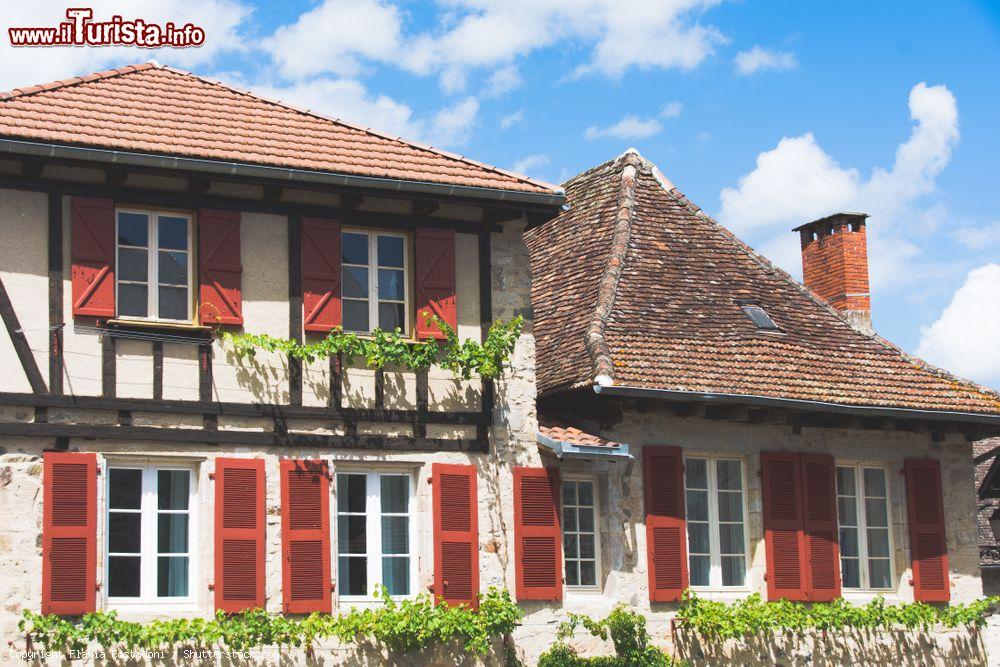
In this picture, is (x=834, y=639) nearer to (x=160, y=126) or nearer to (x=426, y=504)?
(x=426, y=504)

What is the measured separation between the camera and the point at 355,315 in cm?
1469

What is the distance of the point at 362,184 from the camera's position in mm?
14297

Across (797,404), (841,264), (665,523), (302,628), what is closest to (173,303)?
(302,628)

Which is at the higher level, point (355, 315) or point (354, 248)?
point (354, 248)

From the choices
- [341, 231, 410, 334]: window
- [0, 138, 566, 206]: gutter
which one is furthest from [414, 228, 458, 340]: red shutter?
[0, 138, 566, 206]: gutter

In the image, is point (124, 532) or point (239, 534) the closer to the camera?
point (124, 532)

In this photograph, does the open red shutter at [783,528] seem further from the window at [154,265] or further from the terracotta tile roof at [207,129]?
the window at [154,265]

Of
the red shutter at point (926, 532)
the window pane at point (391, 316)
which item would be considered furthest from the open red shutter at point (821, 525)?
the window pane at point (391, 316)

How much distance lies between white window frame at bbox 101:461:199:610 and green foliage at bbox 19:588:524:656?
0.76 feet

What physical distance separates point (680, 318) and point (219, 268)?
5549 mm

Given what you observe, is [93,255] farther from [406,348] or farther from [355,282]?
[406,348]

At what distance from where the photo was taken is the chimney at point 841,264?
19.9 m

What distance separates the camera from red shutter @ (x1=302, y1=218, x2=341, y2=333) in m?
14.2

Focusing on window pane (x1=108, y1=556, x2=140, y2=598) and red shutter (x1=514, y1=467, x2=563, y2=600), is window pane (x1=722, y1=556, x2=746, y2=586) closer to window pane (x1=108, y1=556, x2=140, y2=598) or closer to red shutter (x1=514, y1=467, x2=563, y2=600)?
red shutter (x1=514, y1=467, x2=563, y2=600)
